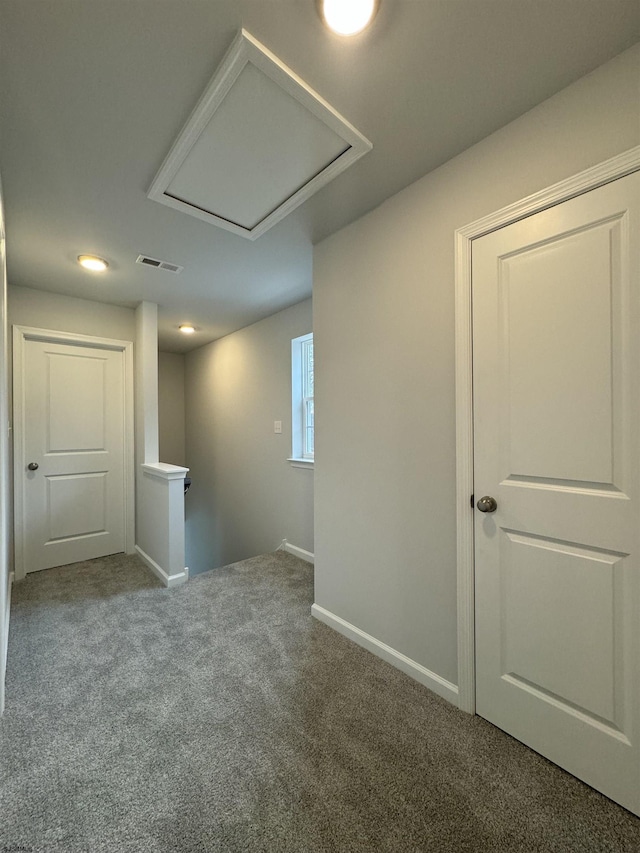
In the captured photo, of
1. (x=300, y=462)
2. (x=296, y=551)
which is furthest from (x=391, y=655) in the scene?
(x=300, y=462)

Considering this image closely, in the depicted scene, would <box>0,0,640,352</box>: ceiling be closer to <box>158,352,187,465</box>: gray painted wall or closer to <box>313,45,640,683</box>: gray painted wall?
<box>313,45,640,683</box>: gray painted wall

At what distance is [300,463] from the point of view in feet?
11.0

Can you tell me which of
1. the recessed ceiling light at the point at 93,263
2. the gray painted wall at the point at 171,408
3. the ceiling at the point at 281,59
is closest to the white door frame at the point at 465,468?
the ceiling at the point at 281,59

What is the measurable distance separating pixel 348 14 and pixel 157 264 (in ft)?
6.61

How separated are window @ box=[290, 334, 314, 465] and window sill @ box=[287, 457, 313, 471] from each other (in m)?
0.02

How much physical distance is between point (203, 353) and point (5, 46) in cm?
393

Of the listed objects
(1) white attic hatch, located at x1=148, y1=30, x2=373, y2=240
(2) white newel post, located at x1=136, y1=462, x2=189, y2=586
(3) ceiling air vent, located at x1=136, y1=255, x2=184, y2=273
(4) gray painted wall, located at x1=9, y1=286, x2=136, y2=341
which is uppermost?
(3) ceiling air vent, located at x1=136, y1=255, x2=184, y2=273

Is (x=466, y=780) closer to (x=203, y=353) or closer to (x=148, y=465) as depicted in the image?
(x=148, y=465)

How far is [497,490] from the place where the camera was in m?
1.43

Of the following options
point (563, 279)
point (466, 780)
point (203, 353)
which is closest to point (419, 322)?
point (563, 279)

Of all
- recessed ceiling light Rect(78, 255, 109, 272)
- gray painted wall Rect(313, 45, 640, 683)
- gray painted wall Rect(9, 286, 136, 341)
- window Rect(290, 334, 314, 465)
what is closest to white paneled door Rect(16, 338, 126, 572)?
gray painted wall Rect(9, 286, 136, 341)

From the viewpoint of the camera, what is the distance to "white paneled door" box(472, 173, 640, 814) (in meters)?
1.14

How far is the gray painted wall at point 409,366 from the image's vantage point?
1.27 meters

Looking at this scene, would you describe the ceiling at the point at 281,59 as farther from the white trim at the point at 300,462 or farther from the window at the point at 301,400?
the white trim at the point at 300,462
